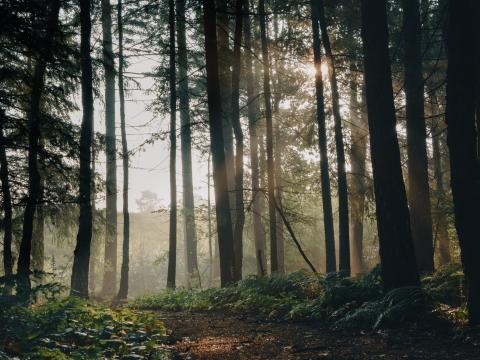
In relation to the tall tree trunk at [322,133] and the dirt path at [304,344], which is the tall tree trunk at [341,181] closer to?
the tall tree trunk at [322,133]

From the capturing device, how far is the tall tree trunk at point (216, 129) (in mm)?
12195

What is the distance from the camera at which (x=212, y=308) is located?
11250 mm

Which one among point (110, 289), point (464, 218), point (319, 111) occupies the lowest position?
point (110, 289)

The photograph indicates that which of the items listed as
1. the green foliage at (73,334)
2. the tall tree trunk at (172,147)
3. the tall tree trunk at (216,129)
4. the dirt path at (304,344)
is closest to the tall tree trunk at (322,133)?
the tall tree trunk at (216,129)

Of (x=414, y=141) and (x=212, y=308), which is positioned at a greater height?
(x=414, y=141)

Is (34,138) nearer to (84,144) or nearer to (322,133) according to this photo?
(84,144)

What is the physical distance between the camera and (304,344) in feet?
20.5

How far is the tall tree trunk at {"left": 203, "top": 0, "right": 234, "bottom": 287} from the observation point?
12195mm

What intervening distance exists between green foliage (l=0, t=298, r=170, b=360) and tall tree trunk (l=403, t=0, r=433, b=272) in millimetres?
8264

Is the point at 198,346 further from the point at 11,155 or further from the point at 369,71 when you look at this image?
the point at 11,155

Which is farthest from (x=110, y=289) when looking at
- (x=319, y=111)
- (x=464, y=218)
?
(x=464, y=218)

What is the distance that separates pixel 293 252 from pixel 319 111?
16.8 m

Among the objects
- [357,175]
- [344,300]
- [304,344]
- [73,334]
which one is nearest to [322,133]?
[357,175]

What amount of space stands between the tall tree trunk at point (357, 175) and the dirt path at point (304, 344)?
706cm
